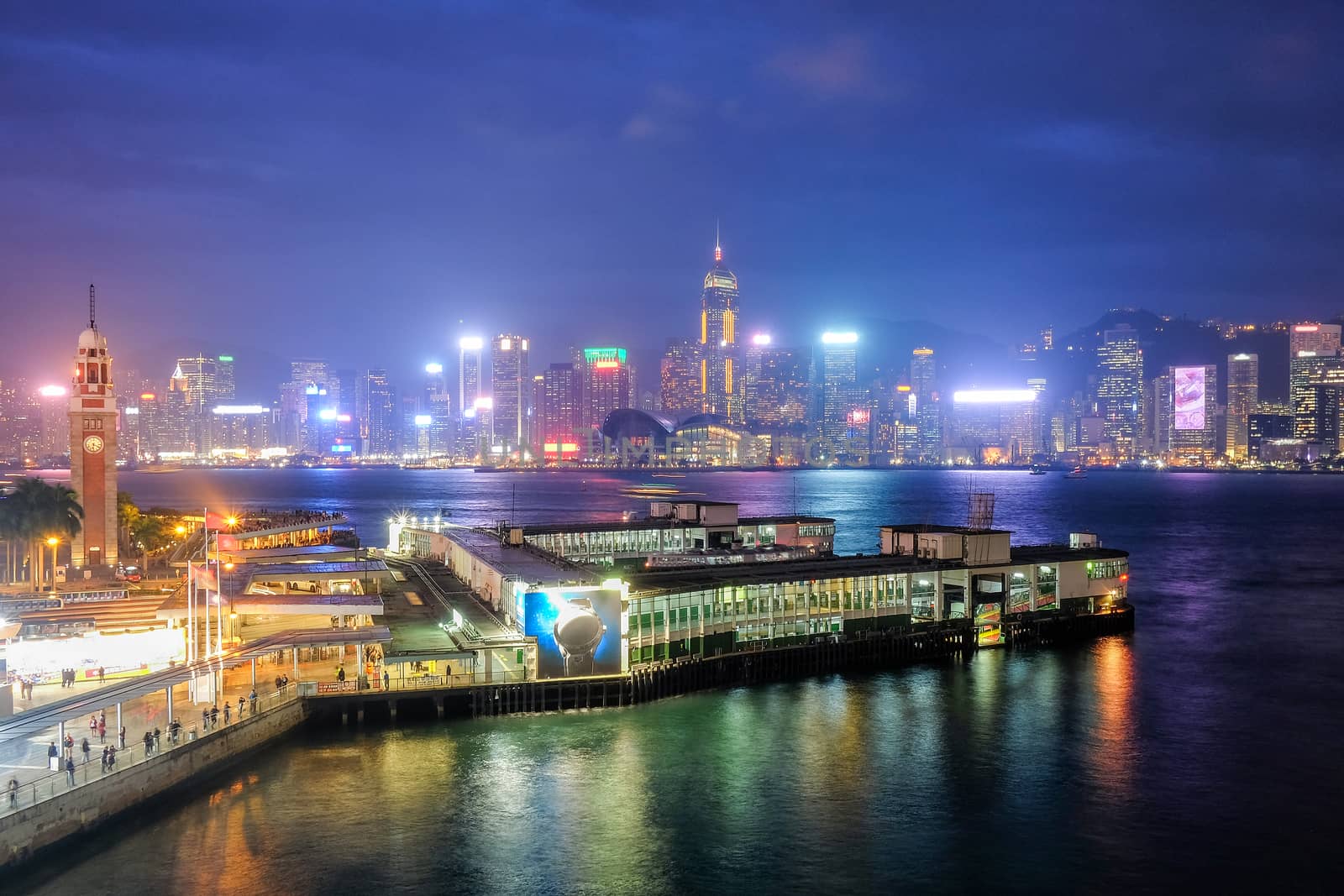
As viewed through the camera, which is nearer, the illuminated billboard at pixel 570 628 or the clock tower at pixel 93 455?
the illuminated billboard at pixel 570 628

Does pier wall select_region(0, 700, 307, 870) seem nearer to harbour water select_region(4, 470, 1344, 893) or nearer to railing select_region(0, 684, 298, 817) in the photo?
railing select_region(0, 684, 298, 817)

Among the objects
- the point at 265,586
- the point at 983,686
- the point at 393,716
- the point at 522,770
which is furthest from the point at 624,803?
the point at 265,586

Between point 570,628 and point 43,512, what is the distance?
33137 millimetres

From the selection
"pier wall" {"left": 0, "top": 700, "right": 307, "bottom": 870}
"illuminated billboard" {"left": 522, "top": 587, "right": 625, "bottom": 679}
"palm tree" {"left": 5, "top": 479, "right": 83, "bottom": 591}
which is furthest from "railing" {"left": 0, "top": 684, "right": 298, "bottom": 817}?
"palm tree" {"left": 5, "top": 479, "right": 83, "bottom": 591}

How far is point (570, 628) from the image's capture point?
135 feet

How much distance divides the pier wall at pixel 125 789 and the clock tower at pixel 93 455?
30612mm

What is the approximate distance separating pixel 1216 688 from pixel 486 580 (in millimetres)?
33770

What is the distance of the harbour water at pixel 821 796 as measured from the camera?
26672 millimetres

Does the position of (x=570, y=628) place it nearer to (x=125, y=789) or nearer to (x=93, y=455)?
(x=125, y=789)

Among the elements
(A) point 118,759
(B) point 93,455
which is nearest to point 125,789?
(A) point 118,759

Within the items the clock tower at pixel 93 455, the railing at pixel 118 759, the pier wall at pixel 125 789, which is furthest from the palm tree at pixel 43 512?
the pier wall at pixel 125 789

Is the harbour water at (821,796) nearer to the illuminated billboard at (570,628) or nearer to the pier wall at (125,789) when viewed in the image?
the pier wall at (125,789)

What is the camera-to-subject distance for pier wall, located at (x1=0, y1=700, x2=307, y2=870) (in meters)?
24.9

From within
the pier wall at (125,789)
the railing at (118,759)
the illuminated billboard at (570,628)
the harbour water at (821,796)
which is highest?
the illuminated billboard at (570,628)
